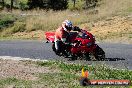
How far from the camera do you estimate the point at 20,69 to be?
12922 mm

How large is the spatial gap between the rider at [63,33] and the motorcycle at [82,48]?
0.15 metres

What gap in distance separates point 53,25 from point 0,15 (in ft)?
36.4

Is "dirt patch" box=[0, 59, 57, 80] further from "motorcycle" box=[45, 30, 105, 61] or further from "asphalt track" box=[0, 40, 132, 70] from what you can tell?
"motorcycle" box=[45, 30, 105, 61]

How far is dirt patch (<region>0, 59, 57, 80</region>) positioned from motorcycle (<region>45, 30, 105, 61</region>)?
2.28 meters

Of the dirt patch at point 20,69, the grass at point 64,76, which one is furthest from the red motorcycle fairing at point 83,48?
the grass at point 64,76

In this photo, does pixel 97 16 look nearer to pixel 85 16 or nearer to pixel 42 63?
pixel 85 16

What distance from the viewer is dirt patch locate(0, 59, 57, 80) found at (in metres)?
11.9

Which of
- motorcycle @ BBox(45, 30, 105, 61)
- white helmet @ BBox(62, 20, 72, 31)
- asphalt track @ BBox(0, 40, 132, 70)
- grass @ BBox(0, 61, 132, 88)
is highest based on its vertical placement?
white helmet @ BBox(62, 20, 72, 31)

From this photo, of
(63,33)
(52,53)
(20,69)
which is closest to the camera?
(20,69)

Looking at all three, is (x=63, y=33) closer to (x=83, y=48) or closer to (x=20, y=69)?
(x=83, y=48)

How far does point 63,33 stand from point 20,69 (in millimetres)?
3778

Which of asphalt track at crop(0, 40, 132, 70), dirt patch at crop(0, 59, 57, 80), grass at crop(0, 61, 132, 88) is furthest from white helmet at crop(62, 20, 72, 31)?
grass at crop(0, 61, 132, 88)

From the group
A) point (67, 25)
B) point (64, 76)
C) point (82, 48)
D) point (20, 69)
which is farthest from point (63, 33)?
point (64, 76)

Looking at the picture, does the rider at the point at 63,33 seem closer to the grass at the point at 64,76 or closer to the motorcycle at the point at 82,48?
the motorcycle at the point at 82,48
